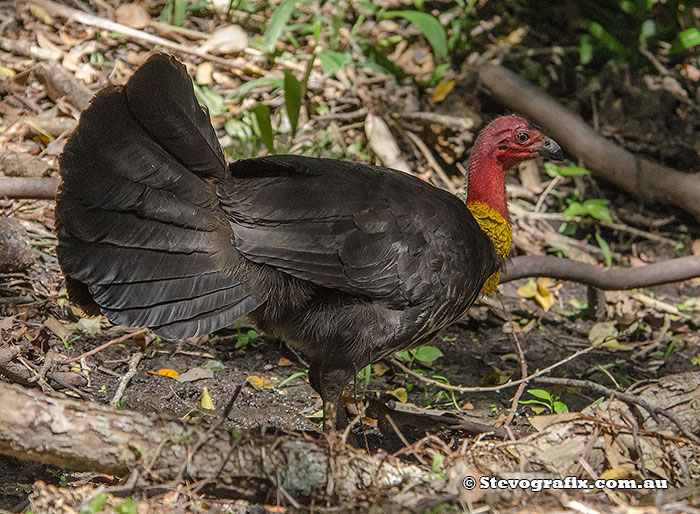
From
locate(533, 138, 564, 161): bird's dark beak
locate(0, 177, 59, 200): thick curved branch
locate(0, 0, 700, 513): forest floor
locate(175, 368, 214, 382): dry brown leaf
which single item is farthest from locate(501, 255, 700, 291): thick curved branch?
locate(0, 177, 59, 200): thick curved branch

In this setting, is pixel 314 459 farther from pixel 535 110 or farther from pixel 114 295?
pixel 535 110

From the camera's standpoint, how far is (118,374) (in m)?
3.68

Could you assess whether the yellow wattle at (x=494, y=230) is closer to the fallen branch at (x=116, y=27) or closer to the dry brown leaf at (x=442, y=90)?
the dry brown leaf at (x=442, y=90)

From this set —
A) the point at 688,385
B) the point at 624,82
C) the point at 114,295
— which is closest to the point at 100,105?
the point at 114,295

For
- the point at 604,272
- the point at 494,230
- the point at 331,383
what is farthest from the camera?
the point at 604,272

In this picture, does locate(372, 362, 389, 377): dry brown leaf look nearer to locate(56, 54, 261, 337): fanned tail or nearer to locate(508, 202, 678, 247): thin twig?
locate(56, 54, 261, 337): fanned tail

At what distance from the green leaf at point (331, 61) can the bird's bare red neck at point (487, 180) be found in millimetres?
1835

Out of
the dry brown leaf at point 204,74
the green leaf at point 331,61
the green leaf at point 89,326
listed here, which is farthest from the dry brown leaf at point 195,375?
the dry brown leaf at point 204,74

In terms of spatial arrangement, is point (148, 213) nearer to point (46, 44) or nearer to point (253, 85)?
point (253, 85)

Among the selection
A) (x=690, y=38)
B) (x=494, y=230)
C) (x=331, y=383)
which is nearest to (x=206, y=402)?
(x=331, y=383)

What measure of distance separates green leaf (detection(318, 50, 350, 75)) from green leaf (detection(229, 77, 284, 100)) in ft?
1.24

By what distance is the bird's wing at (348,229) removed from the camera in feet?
9.86

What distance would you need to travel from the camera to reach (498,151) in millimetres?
3820

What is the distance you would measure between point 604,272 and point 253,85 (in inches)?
113
